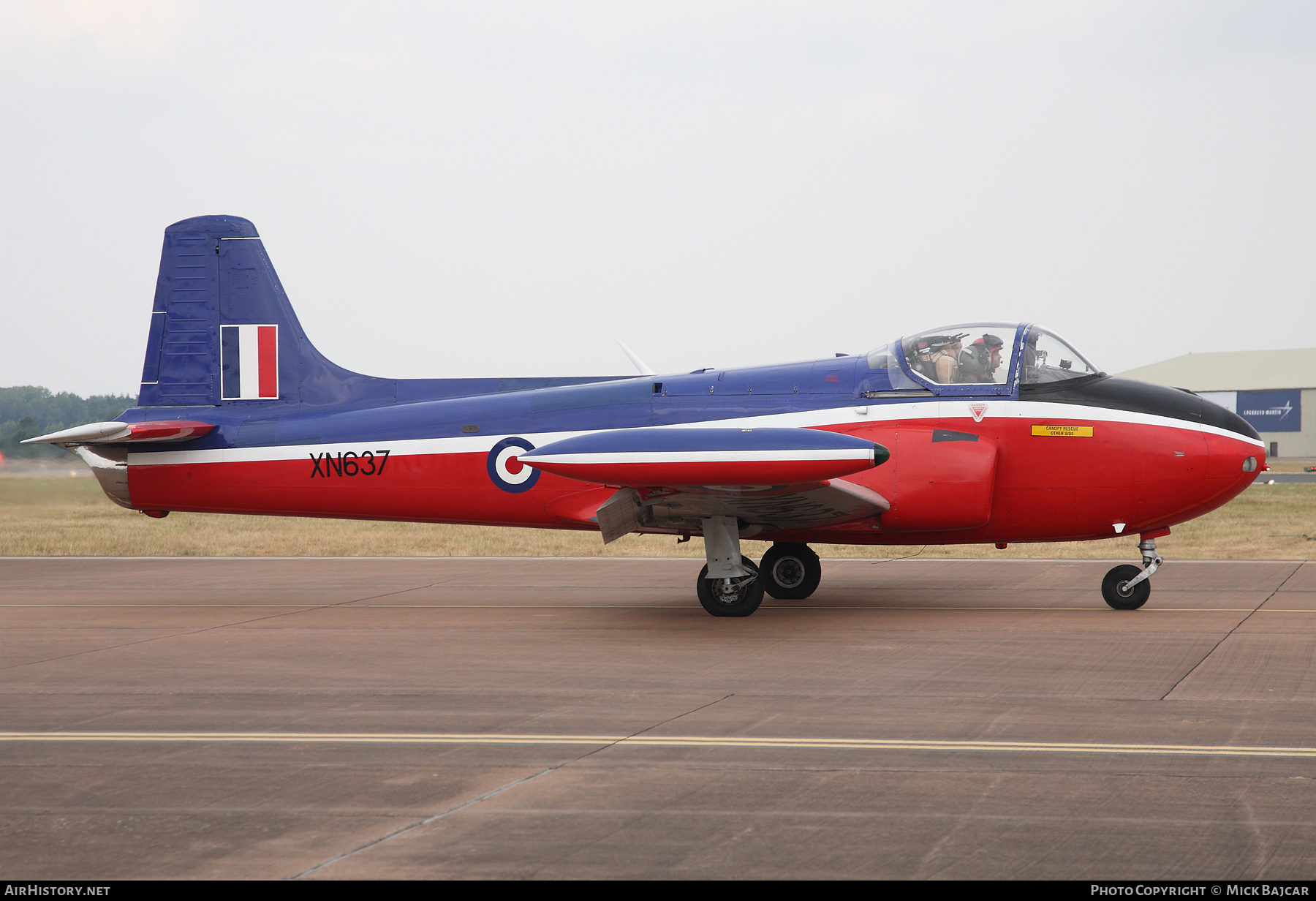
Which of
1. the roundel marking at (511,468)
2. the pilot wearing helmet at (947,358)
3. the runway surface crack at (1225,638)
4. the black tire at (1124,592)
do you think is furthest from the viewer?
the roundel marking at (511,468)

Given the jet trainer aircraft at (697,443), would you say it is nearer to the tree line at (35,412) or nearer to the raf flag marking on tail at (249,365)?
the raf flag marking on tail at (249,365)

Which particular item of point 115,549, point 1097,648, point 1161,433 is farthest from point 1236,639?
point 115,549

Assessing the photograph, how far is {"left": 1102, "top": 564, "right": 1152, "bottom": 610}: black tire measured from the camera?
38.2 feet

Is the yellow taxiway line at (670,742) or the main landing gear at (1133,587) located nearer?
the yellow taxiway line at (670,742)

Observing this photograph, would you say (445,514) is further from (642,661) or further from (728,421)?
(642,661)

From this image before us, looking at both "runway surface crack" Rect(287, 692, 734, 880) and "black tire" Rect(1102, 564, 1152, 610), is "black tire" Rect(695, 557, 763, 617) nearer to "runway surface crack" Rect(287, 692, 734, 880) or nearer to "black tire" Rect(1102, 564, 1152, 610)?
"black tire" Rect(1102, 564, 1152, 610)

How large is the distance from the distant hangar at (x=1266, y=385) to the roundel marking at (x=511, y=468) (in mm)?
77252

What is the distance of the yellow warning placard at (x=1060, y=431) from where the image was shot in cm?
1130

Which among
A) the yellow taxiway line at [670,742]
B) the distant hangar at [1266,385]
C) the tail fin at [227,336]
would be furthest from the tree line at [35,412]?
the distant hangar at [1266,385]

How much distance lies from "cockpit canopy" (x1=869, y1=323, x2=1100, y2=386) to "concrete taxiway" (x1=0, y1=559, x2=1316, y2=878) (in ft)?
7.91

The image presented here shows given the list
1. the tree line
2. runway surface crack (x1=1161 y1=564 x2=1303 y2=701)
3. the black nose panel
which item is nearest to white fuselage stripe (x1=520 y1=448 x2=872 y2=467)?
the black nose panel

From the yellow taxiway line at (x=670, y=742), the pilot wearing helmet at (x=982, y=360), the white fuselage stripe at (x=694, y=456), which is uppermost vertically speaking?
the pilot wearing helmet at (x=982, y=360)

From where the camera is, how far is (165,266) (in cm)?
1373

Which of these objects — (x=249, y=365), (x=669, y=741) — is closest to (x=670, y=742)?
(x=669, y=741)
